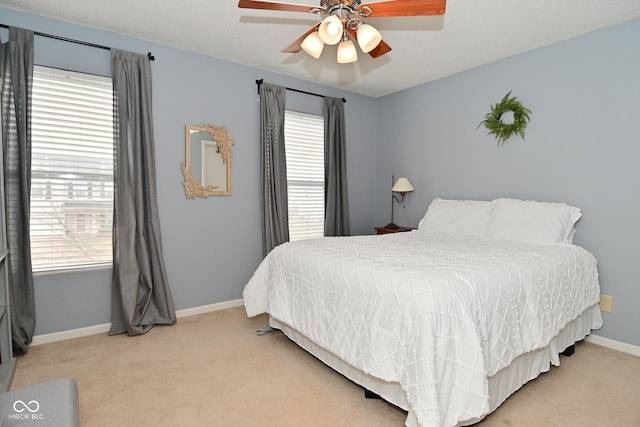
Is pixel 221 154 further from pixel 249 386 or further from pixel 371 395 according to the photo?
pixel 371 395

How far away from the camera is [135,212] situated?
296cm

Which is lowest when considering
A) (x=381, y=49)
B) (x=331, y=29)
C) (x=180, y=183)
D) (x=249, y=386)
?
(x=249, y=386)

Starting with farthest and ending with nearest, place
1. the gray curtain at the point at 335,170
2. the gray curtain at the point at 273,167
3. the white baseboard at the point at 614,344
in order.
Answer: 1. the gray curtain at the point at 335,170
2. the gray curtain at the point at 273,167
3. the white baseboard at the point at 614,344

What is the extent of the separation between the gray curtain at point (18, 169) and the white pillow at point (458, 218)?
3.43 m

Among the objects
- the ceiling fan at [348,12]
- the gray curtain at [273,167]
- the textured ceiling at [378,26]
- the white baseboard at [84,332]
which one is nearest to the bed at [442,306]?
the white baseboard at [84,332]

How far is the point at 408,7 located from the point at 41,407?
2.40m

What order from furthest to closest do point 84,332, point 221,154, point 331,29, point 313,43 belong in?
point 221,154
point 84,332
point 313,43
point 331,29

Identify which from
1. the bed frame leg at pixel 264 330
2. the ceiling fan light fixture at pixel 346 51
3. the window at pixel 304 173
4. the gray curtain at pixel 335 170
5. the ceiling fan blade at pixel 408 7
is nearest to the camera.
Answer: the ceiling fan blade at pixel 408 7

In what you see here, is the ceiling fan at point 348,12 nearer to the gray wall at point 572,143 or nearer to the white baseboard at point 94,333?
the gray wall at point 572,143

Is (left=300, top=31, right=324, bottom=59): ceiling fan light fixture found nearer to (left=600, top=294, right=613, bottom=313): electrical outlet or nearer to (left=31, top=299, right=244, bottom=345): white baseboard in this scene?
(left=31, top=299, right=244, bottom=345): white baseboard

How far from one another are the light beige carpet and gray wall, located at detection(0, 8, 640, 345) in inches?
20.3

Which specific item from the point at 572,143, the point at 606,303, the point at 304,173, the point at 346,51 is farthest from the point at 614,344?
the point at 304,173

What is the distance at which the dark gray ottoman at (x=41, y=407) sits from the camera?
1134mm

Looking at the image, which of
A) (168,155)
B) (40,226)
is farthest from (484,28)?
(40,226)
